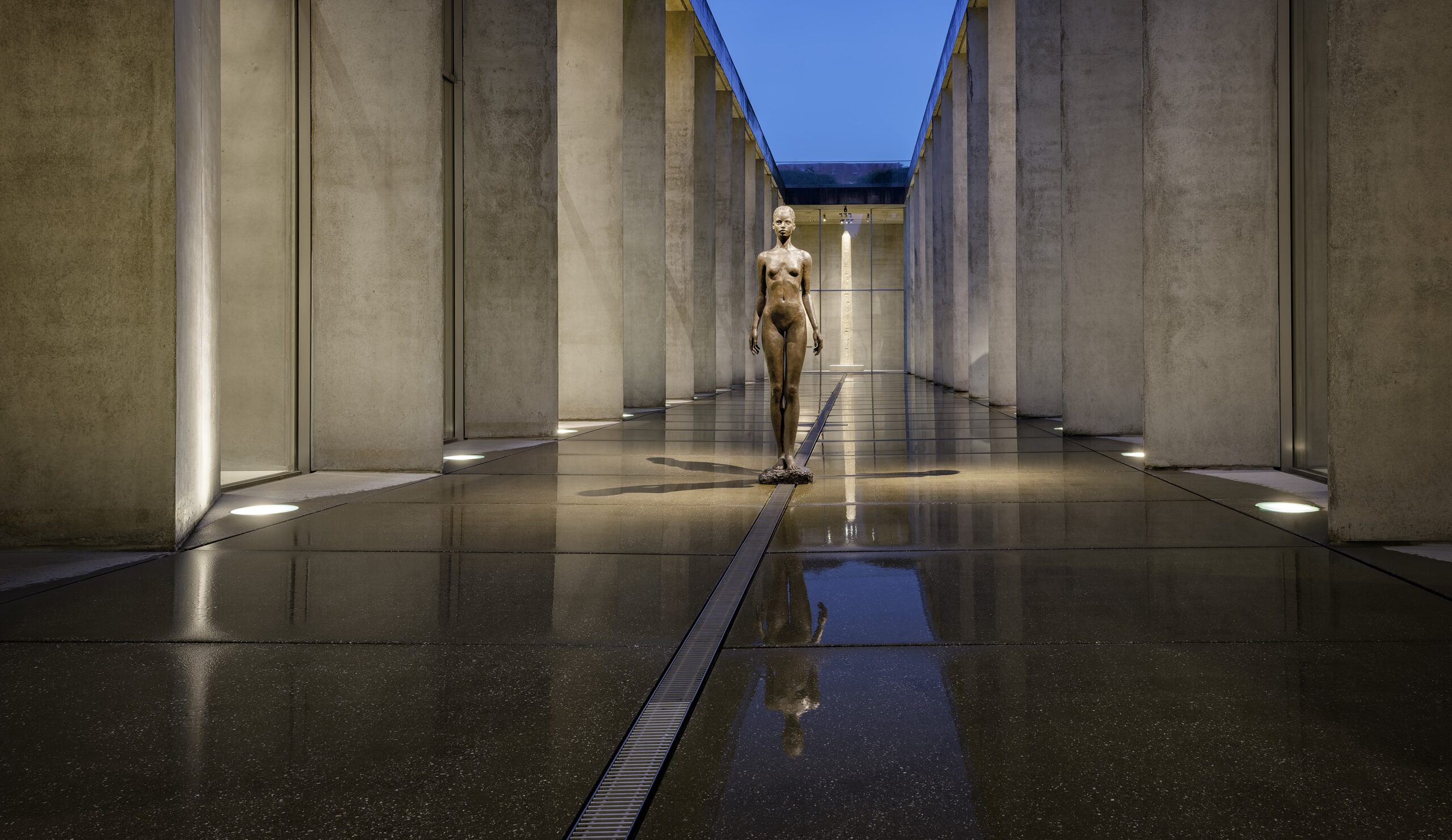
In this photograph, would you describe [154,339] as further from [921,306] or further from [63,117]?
[921,306]

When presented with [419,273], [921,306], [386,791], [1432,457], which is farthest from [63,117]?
[921,306]

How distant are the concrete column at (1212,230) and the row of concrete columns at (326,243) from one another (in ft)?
21.5

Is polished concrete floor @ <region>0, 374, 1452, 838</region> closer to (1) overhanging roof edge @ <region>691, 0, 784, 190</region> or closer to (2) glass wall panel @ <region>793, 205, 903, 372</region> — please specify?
(1) overhanging roof edge @ <region>691, 0, 784, 190</region>

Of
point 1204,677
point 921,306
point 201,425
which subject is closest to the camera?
point 1204,677

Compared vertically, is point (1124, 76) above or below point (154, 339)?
above

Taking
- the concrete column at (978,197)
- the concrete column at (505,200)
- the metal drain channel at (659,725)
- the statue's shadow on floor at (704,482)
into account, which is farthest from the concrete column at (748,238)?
the metal drain channel at (659,725)

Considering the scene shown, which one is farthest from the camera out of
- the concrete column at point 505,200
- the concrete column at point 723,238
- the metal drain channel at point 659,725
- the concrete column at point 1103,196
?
the concrete column at point 723,238

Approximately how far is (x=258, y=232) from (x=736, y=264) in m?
28.8

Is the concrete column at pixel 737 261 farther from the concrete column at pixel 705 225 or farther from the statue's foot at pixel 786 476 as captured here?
the statue's foot at pixel 786 476

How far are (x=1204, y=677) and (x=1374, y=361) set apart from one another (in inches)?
136

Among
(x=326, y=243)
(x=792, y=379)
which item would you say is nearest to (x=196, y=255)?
(x=326, y=243)

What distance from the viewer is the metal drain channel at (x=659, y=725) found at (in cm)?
263

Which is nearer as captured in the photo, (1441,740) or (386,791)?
(386,791)

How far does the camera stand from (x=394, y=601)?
5031mm
